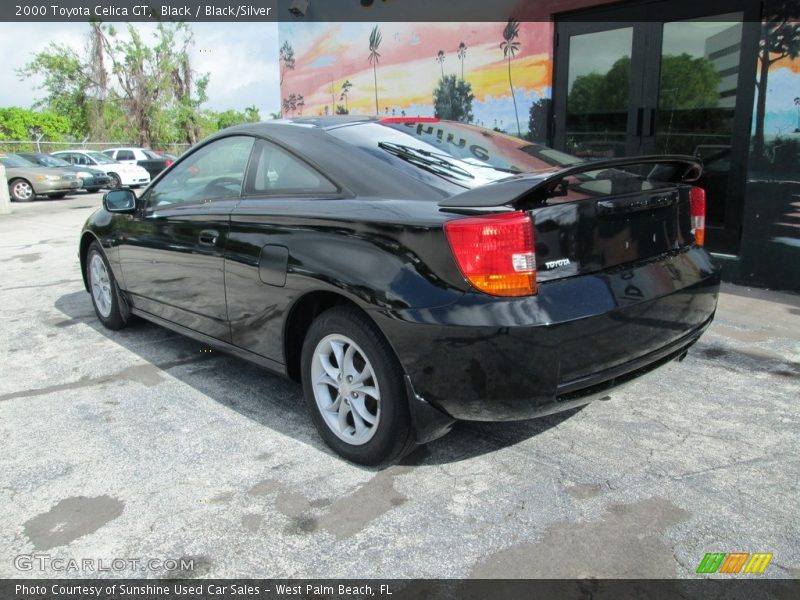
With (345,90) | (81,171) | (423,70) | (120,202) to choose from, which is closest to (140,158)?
(81,171)

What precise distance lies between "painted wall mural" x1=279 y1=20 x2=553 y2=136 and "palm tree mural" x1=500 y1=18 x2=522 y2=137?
0.04ft

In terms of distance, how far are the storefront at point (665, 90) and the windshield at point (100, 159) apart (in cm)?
1715

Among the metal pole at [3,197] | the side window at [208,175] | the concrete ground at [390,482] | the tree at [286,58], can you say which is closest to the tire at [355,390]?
the concrete ground at [390,482]

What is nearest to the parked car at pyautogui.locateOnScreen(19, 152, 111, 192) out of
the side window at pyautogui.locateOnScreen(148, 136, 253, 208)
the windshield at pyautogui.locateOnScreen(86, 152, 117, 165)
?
the windshield at pyautogui.locateOnScreen(86, 152, 117, 165)

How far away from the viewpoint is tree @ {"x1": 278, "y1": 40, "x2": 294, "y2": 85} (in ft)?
43.3

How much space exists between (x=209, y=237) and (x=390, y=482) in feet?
5.53

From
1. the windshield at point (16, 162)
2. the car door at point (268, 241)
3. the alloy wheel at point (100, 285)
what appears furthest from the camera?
the windshield at point (16, 162)

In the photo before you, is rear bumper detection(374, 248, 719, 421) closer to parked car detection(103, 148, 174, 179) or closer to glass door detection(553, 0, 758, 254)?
glass door detection(553, 0, 758, 254)

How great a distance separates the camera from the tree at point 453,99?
9250 mm

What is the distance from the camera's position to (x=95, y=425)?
3385 millimetres

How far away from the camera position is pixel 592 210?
8.25ft

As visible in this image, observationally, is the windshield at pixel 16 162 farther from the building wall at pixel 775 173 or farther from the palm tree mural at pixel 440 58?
the building wall at pixel 775 173

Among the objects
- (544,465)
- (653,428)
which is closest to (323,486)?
(544,465)

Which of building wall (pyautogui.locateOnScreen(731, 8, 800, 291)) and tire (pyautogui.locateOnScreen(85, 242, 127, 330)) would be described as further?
building wall (pyautogui.locateOnScreen(731, 8, 800, 291))
